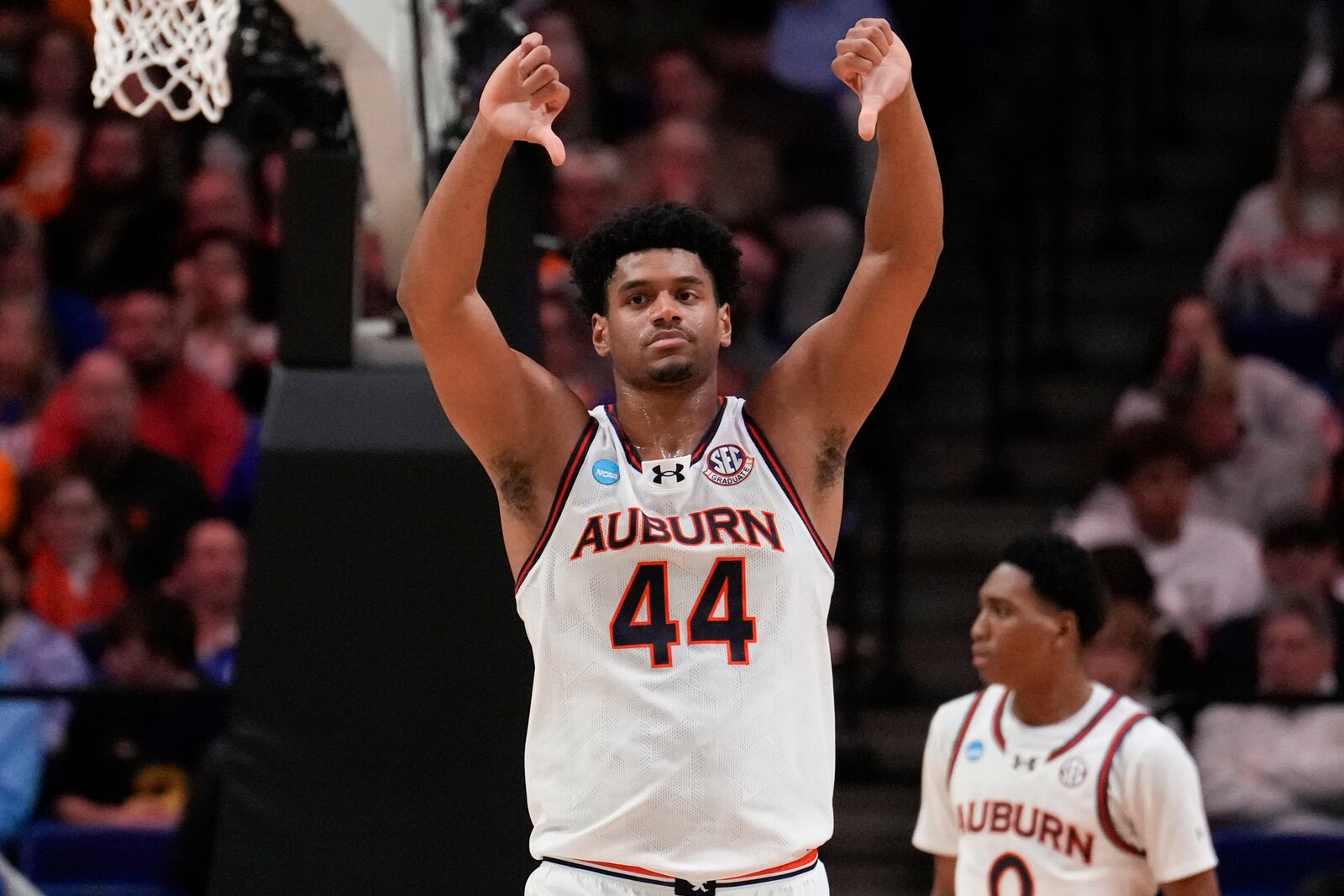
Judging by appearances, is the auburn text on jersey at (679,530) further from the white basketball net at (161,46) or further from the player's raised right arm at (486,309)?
the white basketball net at (161,46)

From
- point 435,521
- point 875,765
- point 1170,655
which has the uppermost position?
point 435,521

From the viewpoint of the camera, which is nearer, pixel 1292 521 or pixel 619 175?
pixel 1292 521

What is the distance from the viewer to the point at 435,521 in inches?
212

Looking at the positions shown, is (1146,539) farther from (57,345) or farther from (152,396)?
(57,345)

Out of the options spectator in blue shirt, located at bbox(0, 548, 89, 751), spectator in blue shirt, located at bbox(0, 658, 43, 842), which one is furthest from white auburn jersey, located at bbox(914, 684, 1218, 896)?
spectator in blue shirt, located at bbox(0, 548, 89, 751)

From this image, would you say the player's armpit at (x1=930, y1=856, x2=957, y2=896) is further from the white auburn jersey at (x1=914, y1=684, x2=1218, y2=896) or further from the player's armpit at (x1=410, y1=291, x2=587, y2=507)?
the player's armpit at (x1=410, y1=291, x2=587, y2=507)

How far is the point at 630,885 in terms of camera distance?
381cm

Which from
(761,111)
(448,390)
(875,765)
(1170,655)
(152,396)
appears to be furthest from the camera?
(761,111)

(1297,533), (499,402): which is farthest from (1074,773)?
(1297,533)

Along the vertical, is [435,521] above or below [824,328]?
below

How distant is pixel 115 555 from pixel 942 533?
10.8 feet

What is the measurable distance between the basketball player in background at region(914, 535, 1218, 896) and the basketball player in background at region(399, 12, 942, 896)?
114 cm

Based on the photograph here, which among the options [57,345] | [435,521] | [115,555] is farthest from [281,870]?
[57,345]

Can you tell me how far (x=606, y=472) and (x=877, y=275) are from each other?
643 mm
